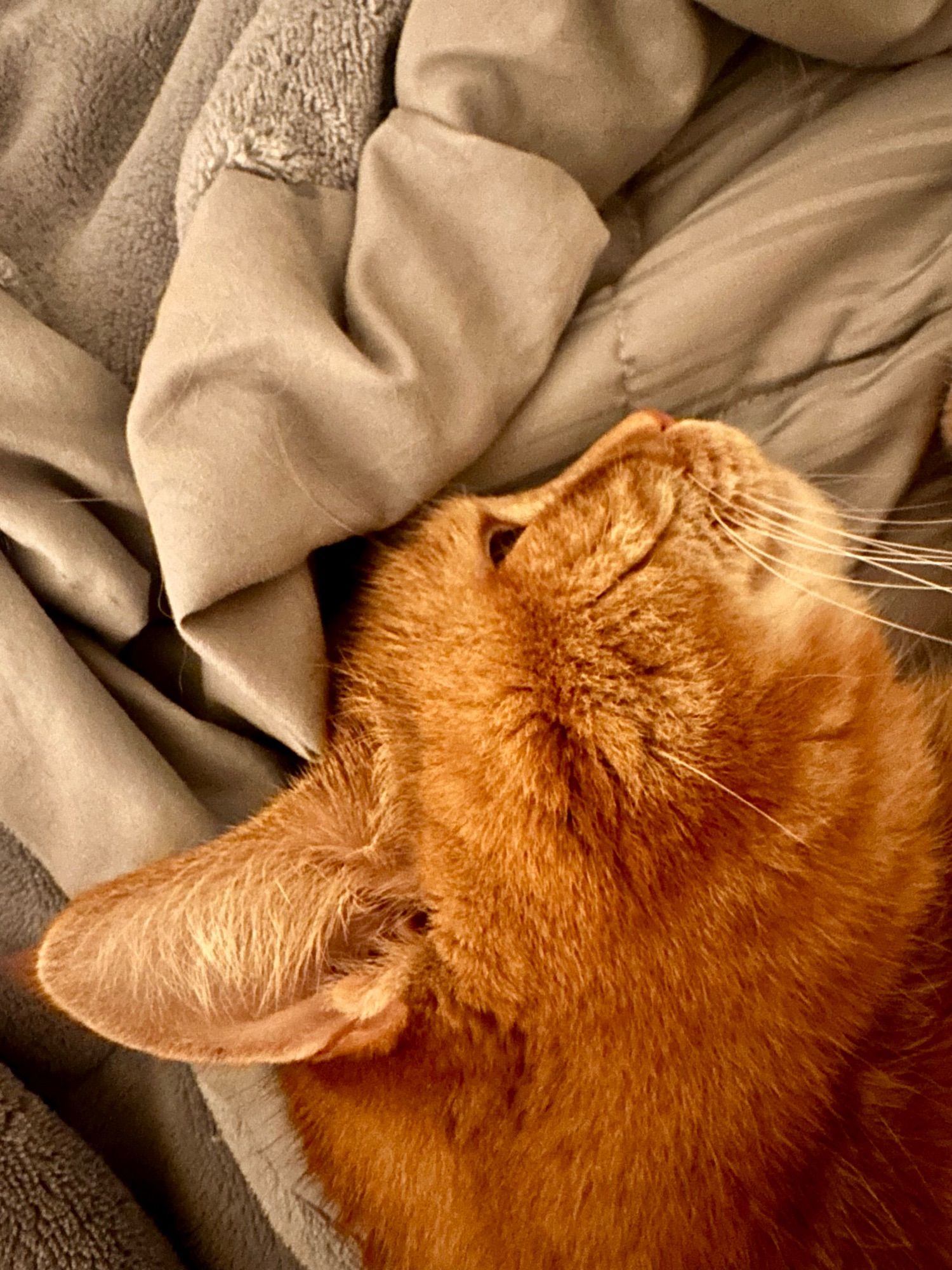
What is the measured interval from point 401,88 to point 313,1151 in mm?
912

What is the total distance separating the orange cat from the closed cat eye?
0.17 ft

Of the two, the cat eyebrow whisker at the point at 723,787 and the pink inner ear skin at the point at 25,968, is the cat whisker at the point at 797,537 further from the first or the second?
the pink inner ear skin at the point at 25,968

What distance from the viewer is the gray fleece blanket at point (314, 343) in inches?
29.7

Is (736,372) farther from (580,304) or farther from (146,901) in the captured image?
(146,901)

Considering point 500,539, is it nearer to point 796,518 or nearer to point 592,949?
point 796,518

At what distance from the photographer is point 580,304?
90 centimetres

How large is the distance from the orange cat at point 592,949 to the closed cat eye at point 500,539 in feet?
0.17

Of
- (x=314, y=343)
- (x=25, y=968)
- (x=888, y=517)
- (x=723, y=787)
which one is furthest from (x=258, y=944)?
(x=888, y=517)

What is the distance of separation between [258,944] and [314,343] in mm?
458

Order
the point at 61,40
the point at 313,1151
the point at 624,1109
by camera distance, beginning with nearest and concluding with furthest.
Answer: the point at 624,1109 < the point at 313,1151 < the point at 61,40

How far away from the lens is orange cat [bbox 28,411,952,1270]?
1.97 ft

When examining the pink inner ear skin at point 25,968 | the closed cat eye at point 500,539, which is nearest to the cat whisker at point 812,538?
the closed cat eye at point 500,539

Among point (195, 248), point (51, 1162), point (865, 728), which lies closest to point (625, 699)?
point (865, 728)

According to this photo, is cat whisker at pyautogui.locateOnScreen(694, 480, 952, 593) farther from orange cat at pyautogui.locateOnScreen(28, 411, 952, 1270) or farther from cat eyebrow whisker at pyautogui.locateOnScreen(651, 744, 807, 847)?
cat eyebrow whisker at pyautogui.locateOnScreen(651, 744, 807, 847)
